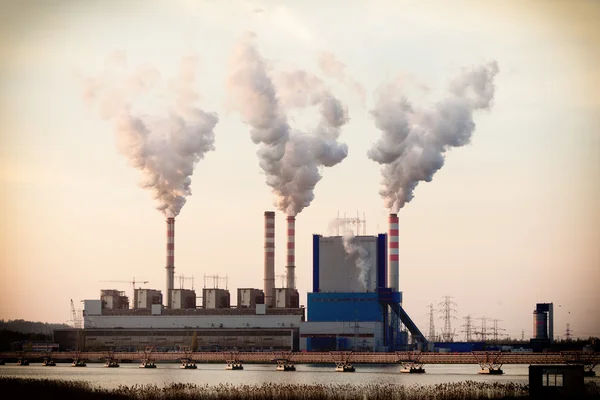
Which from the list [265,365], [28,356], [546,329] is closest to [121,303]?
[28,356]

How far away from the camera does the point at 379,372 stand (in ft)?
367

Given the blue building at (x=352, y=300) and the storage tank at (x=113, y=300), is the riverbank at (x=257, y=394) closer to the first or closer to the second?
the blue building at (x=352, y=300)

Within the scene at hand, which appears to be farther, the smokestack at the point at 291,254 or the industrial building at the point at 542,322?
the industrial building at the point at 542,322

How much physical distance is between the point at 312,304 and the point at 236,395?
86.9 meters

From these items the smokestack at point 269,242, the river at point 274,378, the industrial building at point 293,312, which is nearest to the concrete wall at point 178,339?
the industrial building at point 293,312

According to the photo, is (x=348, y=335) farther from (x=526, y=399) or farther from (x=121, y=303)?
(x=526, y=399)

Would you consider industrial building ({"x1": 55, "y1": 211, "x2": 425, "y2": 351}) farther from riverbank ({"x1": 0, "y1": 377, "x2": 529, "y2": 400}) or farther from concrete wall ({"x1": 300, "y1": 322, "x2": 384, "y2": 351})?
riverbank ({"x1": 0, "y1": 377, "x2": 529, "y2": 400})

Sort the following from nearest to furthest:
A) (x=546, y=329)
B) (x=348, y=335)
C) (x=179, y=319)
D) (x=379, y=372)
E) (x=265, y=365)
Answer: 1. (x=379, y=372)
2. (x=265, y=365)
3. (x=348, y=335)
4. (x=179, y=319)
5. (x=546, y=329)

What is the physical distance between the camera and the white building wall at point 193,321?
154m

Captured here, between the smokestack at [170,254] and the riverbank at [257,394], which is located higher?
the smokestack at [170,254]

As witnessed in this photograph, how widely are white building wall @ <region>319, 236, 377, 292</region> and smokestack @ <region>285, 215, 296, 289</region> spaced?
4.08 meters

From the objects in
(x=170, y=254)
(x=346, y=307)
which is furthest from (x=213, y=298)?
(x=346, y=307)

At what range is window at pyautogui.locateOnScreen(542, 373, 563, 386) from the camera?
65.2m

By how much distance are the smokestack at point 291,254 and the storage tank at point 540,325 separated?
3902cm
